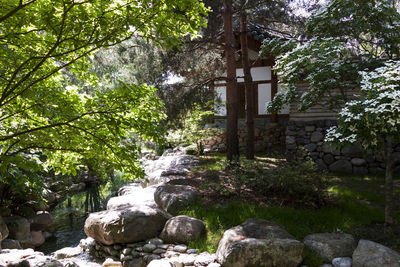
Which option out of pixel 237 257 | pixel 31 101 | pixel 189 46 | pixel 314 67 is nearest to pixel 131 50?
pixel 189 46

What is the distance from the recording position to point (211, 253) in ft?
14.6

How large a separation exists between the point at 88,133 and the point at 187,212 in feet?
9.13

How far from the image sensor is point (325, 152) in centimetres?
924

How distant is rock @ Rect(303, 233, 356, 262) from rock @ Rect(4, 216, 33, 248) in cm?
561

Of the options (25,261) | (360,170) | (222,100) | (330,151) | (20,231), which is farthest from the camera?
(222,100)

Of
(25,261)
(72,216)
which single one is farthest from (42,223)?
(25,261)

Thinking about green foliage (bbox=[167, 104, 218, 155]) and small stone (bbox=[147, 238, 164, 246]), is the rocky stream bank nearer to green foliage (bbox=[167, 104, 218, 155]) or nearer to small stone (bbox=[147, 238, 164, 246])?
small stone (bbox=[147, 238, 164, 246])

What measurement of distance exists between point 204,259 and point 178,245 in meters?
0.64

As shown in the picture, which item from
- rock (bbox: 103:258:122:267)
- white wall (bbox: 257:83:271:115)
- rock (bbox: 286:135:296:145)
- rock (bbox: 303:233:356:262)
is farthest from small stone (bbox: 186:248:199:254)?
white wall (bbox: 257:83:271:115)

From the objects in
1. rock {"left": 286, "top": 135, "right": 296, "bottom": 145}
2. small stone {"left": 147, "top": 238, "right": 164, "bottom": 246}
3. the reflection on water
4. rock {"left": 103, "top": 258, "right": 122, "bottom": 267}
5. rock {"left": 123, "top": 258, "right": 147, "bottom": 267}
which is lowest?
the reflection on water

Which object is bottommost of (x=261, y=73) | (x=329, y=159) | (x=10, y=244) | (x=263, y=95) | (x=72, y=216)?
(x=72, y=216)

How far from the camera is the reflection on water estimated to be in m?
6.69

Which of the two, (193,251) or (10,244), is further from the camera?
(10,244)

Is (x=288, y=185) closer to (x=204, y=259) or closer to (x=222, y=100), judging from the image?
(x=204, y=259)
